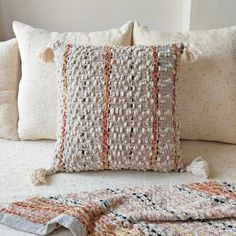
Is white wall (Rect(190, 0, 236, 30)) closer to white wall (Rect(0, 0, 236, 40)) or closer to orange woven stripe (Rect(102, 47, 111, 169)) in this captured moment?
white wall (Rect(0, 0, 236, 40))

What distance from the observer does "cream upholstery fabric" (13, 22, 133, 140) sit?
132cm

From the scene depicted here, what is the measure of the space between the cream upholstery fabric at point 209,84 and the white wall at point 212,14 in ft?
0.65

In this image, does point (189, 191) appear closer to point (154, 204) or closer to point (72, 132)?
point (154, 204)

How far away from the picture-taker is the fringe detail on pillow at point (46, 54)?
127 cm

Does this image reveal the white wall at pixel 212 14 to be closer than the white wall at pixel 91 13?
Yes

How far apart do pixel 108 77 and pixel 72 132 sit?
0.68 feet

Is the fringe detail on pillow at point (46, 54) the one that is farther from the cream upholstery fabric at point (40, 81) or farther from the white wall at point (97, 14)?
the white wall at point (97, 14)

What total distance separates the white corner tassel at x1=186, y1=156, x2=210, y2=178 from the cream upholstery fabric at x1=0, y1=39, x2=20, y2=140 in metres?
0.68

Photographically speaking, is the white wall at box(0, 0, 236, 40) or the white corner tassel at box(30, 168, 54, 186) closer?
the white corner tassel at box(30, 168, 54, 186)

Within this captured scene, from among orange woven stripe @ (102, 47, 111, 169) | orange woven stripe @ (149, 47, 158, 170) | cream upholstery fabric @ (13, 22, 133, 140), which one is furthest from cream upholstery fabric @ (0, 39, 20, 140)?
orange woven stripe @ (149, 47, 158, 170)

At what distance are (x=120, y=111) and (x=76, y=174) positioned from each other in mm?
260

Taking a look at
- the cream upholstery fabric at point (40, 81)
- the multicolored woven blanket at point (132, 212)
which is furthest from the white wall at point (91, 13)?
the multicolored woven blanket at point (132, 212)

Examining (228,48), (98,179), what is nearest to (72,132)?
(98,179)

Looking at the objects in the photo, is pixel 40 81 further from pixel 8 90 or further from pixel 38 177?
pixel 38 177
